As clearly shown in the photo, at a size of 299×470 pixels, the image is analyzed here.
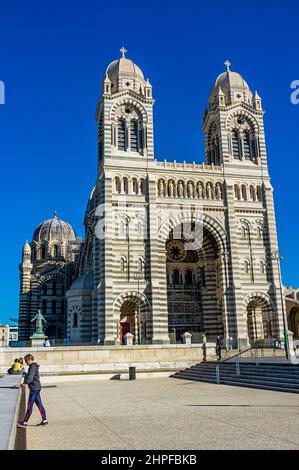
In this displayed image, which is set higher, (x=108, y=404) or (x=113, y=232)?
(x=113, y=232)

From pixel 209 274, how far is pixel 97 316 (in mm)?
12055

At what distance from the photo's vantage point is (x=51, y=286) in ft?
220

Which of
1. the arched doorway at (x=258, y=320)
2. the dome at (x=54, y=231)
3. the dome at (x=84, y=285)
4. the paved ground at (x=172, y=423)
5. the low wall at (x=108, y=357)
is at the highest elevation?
the dome at (x=54, y=231)

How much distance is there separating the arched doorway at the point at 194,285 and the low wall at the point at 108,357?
10960mm

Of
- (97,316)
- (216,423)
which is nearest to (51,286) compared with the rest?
(97,316)

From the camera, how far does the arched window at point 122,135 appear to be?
4448 cm

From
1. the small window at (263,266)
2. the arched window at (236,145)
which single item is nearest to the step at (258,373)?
the small window at (263,266)

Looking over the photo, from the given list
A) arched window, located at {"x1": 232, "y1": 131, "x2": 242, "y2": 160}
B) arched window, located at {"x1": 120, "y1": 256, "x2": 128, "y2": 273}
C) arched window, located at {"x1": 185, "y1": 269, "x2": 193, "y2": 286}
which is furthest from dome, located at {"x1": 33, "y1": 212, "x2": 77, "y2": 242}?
arched window, located at {"x1": 232, "y1": 131, "x2": 242, "y2": 160}

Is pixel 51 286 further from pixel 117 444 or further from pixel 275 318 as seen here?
pixel 117 444

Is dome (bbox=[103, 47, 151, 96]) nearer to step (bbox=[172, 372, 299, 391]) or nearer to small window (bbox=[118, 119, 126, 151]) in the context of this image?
small window (bbox=[118, 119, 126, 151])

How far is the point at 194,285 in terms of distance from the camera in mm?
47750

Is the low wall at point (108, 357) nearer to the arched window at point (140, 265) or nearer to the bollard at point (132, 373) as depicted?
the bollard at point (132, 373)

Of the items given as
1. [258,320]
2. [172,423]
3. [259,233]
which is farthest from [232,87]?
[172,423]

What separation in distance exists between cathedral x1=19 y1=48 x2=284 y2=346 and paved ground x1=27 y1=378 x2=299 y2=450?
22.7 m
